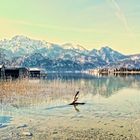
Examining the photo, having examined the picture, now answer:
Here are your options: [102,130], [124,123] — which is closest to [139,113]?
[124,123]

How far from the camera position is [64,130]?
34500mm

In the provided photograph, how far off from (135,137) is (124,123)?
6.88 metres

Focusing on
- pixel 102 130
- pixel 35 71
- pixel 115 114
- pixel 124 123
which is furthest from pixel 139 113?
pixel 35 71

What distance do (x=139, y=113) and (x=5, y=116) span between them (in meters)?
17.1

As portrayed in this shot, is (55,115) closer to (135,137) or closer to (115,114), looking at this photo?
(115,114)

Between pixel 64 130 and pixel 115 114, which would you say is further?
pixel 115 114

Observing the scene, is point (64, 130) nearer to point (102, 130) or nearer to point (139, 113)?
point (102, 130)

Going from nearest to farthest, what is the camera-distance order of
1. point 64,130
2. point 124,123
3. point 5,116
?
point 64,130
point 124,123
point 5,116

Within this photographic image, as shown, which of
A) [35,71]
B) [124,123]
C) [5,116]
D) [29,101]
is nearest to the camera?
[124,123]

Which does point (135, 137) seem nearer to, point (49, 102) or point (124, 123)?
point (124, 123)

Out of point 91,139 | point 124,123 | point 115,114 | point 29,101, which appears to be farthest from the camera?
point 29,101

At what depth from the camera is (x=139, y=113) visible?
46500 millimetres

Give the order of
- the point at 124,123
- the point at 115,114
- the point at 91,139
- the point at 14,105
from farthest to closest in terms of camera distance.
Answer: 1. the point at 14,105
2. the point at 115,114
3. the point at 124,123
4. the point at 91,139

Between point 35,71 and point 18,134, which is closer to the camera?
point 18,134
